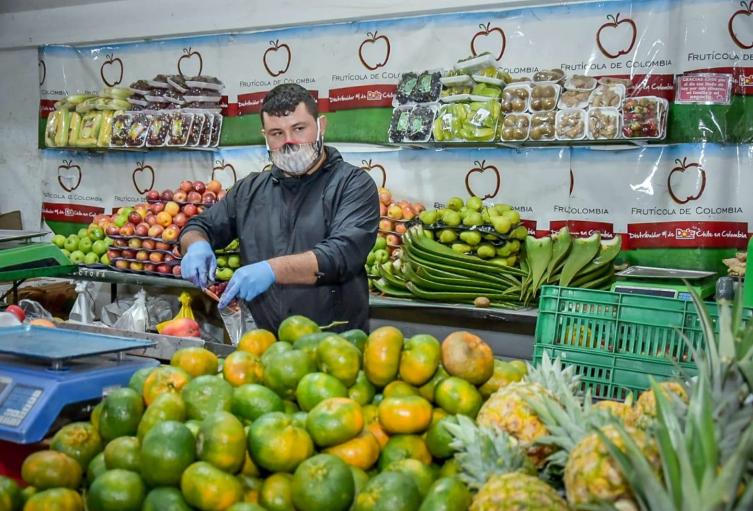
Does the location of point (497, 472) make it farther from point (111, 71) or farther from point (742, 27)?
point (111, 71)

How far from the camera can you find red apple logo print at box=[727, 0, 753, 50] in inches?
181

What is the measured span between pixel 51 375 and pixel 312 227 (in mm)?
1807

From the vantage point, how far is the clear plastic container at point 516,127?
491 cm

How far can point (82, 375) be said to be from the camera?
2176 mm

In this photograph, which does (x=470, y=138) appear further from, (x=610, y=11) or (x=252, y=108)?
(x=252, y=108)

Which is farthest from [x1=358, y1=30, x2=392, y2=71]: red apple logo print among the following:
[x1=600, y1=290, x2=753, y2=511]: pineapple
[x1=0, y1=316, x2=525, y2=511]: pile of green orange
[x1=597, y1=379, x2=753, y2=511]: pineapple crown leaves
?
[x1=597, y1=379, x2=753, y2=511]: pineapple crown leaves

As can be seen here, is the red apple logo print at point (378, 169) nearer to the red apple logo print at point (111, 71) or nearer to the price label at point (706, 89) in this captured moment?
the price label at point (706, 89)

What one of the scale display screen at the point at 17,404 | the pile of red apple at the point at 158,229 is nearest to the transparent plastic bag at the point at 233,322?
the pile of red apple at the point at 158,229

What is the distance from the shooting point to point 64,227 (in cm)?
732

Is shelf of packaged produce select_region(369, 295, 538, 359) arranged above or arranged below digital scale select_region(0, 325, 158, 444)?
below

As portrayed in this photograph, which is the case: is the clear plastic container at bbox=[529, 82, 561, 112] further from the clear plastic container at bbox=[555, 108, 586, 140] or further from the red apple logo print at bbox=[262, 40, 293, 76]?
the red apple logo print at bbox=[262, 40, 293, 76]

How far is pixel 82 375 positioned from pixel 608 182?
3812 millimetres

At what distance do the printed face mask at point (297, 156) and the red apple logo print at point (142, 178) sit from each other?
11.4 feet

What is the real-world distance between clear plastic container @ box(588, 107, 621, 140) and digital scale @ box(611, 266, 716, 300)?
2.73 feet
